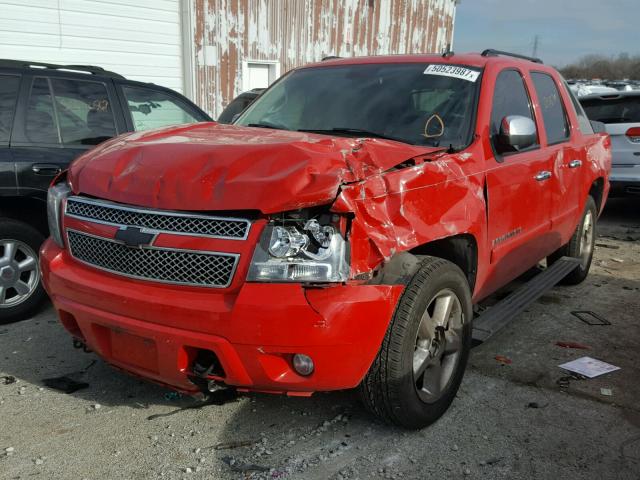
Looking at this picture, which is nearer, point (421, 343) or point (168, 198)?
point (168, 198)

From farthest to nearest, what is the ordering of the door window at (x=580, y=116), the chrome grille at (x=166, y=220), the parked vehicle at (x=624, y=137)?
the parked vehicle at (x=624, y=137) → the door window at (x=580, y=116) → the chrome grille at (x=166, y=220)

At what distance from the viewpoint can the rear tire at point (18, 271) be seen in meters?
4.39

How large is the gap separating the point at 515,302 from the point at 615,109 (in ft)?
19.3

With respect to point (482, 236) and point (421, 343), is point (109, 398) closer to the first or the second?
point (421, 343)

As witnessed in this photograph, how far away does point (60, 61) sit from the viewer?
10.3 meters

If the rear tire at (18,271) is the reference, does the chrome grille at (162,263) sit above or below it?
above

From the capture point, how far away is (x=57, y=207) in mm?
3096

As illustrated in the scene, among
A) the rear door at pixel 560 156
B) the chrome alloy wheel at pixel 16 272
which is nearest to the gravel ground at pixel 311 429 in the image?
the chrome alloy wheel at pixel 16 272

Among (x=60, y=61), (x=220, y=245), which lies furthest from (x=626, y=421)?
(x=60, y=61)

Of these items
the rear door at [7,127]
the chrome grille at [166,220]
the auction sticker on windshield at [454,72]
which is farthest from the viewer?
the rear door at [7,127]

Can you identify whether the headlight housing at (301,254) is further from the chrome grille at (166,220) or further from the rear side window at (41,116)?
the rear side window at (41,116)

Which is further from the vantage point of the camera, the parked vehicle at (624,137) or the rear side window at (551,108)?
the parked vehicle at (624,137)

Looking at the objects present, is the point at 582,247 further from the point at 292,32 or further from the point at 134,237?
the point at 292,32

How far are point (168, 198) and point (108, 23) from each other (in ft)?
31.1
